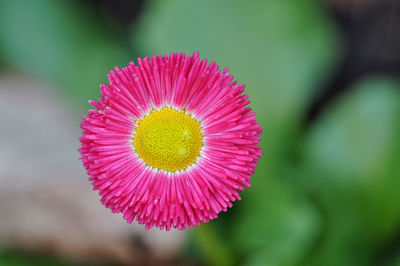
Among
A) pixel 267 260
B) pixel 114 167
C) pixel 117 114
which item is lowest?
pixel 267 260

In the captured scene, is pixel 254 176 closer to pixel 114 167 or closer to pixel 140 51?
pixel 140 51

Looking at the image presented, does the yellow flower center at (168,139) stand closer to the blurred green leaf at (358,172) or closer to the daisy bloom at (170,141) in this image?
the daisy bloom at (170,141)

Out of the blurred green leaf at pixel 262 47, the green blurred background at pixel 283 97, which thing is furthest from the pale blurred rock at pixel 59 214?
the blurred green leaf at pixel 262 47

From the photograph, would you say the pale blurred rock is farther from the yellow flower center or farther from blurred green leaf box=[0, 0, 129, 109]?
the yellow flower center

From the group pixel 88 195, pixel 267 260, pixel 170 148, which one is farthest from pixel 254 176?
pixel 170 148

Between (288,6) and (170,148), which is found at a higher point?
(288,6)

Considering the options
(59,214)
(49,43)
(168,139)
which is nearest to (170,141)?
(168,139)

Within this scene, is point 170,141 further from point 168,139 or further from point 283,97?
point 283,97

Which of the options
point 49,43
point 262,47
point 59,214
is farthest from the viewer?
point 49,43
